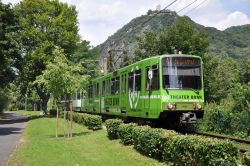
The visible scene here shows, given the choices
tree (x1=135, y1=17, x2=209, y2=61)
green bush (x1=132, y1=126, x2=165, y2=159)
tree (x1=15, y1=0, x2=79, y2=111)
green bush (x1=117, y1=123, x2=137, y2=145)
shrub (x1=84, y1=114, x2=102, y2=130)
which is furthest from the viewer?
tree (x1=15, y1=0, x2=79, y2=111)

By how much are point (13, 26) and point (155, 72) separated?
32187 mm

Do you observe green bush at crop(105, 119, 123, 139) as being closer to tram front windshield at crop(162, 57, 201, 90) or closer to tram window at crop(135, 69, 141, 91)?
tram window at crop(135, 69, 141, 91)

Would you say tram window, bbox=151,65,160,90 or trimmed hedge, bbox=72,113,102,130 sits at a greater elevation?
tram window, bbox=151,65,160,90

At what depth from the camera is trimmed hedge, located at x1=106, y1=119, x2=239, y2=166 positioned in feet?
33.3

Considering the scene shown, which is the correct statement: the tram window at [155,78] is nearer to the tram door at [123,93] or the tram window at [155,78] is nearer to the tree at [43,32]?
the tram door at [123,93]

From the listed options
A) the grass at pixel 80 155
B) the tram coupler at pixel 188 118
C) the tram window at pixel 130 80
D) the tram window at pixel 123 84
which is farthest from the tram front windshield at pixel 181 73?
the tram window at pixel 123 84

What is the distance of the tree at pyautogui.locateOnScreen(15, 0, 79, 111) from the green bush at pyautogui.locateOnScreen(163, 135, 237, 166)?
43569 mm

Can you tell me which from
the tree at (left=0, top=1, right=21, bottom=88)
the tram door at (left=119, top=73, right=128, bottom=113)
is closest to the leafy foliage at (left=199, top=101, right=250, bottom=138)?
the tram door at (left=119, top=73, right=128, bottom=113)

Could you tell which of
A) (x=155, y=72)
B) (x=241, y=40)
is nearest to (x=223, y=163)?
(x=155, y=72)

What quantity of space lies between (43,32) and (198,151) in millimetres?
48675

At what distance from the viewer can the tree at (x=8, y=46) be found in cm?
4631

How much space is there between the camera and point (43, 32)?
5719cm

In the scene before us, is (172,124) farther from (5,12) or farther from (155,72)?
(5,12)

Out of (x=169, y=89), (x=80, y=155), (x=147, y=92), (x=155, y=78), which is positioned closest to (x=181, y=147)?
(x=80, y=155)
